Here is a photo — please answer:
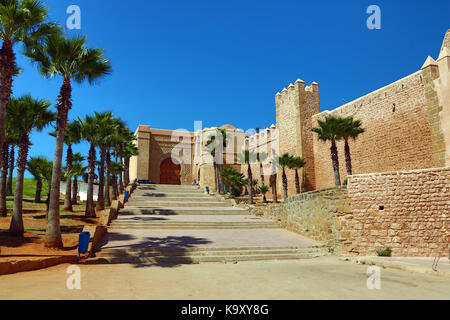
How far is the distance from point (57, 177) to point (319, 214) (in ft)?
28.0

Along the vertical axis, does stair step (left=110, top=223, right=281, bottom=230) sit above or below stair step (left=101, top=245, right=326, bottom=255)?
above

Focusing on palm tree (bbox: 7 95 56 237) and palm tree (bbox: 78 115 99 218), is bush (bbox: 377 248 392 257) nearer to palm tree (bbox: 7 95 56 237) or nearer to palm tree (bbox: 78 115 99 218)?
palm tree (bbox: 7 95 56 237)

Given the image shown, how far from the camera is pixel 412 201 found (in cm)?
873

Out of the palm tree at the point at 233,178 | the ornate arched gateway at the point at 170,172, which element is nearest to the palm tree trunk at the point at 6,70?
the palm tree at the point at 233,178

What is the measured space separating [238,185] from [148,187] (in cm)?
1291

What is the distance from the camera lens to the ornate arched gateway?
37.1 meters

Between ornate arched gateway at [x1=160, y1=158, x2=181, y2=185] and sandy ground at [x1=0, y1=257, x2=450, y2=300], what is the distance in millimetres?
31058

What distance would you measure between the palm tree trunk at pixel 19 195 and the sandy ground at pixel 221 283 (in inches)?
191

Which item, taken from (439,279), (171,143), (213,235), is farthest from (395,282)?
(171,143)

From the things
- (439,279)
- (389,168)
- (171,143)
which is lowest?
(439,279)

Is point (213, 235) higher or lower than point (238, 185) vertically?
lower

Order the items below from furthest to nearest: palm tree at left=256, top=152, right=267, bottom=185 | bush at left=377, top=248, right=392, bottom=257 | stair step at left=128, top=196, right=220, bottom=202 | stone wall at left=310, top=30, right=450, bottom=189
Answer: palm tree at left=256, top=152, right=267, bottom=185
stair step at left=128, top=196, right=220, bottom=202
stone wall at left=310, top=30, right=450, bottom=189
bush at left=377, top=248, right=392, bottom=257

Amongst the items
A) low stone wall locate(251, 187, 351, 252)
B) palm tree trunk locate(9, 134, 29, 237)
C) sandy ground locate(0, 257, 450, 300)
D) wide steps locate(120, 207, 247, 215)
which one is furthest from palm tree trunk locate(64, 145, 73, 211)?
low stone wall locate(251, 187, 351, 252)
